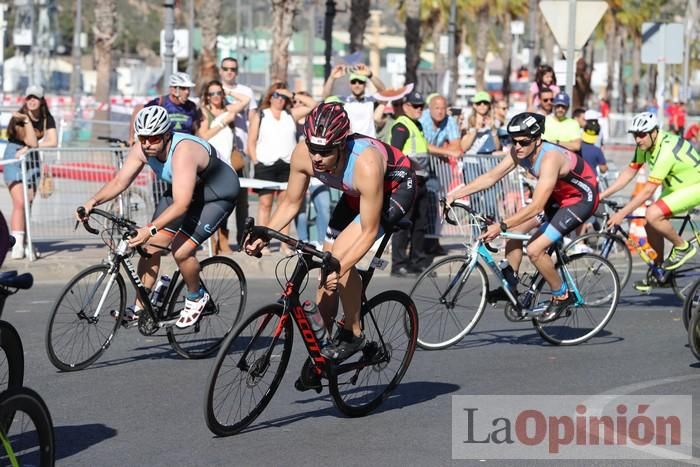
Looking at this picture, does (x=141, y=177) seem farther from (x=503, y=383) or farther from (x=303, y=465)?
(x=303, y=465)

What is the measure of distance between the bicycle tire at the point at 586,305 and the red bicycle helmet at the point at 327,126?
3.85m

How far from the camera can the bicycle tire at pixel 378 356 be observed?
26.6 ft

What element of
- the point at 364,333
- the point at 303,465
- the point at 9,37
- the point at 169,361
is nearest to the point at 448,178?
the point at 169,361

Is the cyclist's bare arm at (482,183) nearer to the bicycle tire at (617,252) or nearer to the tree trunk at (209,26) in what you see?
the bicycle tire at (617,252)

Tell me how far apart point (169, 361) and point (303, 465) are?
3151 mm

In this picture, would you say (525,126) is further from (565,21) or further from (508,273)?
(565,21)

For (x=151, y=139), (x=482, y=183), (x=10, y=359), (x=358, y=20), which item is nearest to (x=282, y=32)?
(x=358, y=20)

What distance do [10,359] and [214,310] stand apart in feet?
10.5

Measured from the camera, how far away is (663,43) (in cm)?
2272

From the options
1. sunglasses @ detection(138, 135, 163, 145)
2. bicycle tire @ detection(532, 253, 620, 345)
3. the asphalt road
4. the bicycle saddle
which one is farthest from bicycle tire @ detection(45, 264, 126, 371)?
bicycle tire @ detection(532, 253, 620, 345)

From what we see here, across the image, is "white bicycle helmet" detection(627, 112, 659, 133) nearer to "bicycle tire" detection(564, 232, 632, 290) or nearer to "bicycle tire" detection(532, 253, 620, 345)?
"bicycle tire" detection(564, 232, 632, 290)

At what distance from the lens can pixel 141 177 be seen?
51.1 feet

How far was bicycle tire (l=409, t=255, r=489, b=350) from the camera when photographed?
10.4 meters

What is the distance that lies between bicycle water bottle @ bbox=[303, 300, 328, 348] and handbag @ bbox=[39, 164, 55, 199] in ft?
23.8
